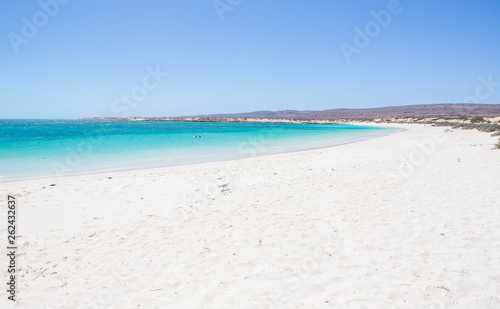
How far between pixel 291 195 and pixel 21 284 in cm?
558

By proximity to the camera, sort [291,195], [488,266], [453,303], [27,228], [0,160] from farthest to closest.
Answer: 1. [0,160]
2. [291,195]
3. [27,228]
4. [488,266]
5. [453,303]

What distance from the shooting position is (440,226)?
15.7ft

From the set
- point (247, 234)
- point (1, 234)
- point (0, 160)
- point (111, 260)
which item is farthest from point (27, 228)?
point (0, 160)

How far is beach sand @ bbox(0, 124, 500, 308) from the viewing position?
124 inches

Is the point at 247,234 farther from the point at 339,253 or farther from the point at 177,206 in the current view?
the point at 177,206

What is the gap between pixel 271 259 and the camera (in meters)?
3.94

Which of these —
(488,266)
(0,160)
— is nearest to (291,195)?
(488,266)

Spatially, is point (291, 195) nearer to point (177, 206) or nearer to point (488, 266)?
point (177, 206)

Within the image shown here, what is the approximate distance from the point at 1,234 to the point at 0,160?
518 inches

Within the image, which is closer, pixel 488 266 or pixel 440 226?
pixel 488 266

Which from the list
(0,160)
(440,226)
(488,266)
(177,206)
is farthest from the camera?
(0,160)

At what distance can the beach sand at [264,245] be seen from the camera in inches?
124

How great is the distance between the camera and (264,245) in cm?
439

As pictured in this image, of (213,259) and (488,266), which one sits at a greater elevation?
(488,266)
